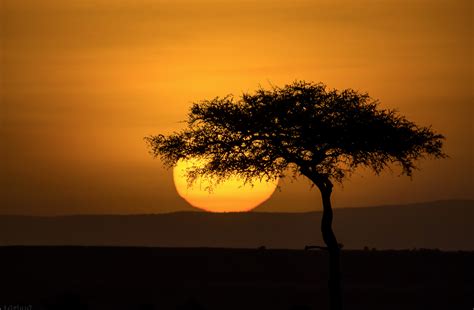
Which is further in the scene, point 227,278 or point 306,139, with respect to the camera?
point 227,278

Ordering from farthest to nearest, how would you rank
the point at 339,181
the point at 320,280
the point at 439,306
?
the point at 320,280 < the point at 439,306 < the point at 339,181

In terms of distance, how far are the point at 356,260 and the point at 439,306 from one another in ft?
63.5

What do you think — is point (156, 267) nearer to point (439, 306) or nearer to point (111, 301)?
point (111, 301)

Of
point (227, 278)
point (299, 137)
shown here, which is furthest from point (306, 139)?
point (227, 278)

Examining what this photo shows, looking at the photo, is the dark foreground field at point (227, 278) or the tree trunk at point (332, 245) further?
the dark foreground field at point (227, 278)

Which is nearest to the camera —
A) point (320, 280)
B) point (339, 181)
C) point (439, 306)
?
point (339, 181)

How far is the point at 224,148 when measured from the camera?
6266cm

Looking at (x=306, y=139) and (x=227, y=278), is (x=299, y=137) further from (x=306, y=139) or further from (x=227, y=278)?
(x=227, y=278)

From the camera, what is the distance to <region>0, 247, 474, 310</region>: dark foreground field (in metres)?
73.0

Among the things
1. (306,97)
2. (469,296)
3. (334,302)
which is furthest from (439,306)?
(306,97)

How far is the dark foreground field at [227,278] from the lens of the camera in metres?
73.0

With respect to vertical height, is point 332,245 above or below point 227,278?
below

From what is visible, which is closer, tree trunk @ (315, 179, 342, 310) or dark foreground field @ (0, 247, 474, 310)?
tree trunk @ (315, 179, 342, 310)

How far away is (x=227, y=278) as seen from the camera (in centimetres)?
8712
